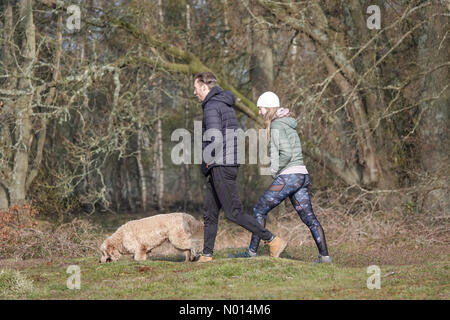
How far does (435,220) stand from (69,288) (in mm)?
7280

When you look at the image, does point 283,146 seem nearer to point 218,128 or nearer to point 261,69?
point 218,128

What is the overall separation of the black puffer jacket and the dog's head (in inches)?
78.3

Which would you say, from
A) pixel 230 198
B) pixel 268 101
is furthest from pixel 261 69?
pixel 230 198

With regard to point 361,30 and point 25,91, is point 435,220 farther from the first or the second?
point 25,91

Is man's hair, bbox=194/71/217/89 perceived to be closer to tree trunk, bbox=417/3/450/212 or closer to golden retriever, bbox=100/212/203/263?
golden retriever, bbox=100/212/203/263

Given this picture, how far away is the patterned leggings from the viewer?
880 cm

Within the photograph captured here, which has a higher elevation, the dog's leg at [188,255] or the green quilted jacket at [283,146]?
the green quilted jacket at [283,146]

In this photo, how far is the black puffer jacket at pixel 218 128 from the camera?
837 cm

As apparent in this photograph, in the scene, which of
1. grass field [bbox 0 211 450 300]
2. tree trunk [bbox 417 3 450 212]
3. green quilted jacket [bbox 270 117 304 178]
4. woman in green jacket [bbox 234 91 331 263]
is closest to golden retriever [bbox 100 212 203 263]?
grass field [bbox 0 211 450 300]

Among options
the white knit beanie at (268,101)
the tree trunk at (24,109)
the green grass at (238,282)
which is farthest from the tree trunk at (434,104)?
the tree trunk at (24,109)

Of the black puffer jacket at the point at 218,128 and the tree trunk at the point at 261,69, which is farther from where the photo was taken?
the tree trunk at the point at 261,69

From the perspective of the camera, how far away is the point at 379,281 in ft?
23.5

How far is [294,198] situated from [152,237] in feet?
6.76

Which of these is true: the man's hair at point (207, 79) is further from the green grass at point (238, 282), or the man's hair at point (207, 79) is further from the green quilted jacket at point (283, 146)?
the green grass at point (238, 282)
